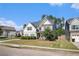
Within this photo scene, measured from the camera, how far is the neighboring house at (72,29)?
427 cm

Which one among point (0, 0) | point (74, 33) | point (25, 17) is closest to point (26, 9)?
point (25, 17)

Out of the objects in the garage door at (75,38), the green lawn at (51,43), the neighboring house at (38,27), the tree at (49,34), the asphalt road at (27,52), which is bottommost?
the asphalt road at (27,52)

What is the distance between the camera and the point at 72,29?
4.30m

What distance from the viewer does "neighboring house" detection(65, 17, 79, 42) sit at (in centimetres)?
427

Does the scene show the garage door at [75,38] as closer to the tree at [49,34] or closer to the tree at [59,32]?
the tree at [59,32]

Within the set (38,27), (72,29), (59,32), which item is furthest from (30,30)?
(72,29)

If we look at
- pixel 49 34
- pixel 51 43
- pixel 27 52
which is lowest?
pixel 27 52

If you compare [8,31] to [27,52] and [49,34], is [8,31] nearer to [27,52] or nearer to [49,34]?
[27,52]

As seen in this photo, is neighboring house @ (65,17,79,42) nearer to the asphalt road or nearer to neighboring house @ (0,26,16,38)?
the asphalt road

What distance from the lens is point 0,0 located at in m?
4.25

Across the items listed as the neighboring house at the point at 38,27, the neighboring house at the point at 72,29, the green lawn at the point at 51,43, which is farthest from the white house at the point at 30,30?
the neighboring house at the point at 72,29

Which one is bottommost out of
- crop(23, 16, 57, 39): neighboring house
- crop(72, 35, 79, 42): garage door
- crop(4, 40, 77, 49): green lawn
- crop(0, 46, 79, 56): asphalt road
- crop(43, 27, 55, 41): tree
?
crop(0, 46, 79, 56): asphalt road

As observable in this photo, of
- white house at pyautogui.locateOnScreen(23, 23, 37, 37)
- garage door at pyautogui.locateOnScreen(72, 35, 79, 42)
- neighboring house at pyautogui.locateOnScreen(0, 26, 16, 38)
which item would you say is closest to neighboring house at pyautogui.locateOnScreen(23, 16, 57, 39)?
white house at pyautogui.locateOnScreen(23, 23, 37, 37)

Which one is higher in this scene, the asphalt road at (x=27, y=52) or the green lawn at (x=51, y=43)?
the green lawn at (x=51, y=43)
